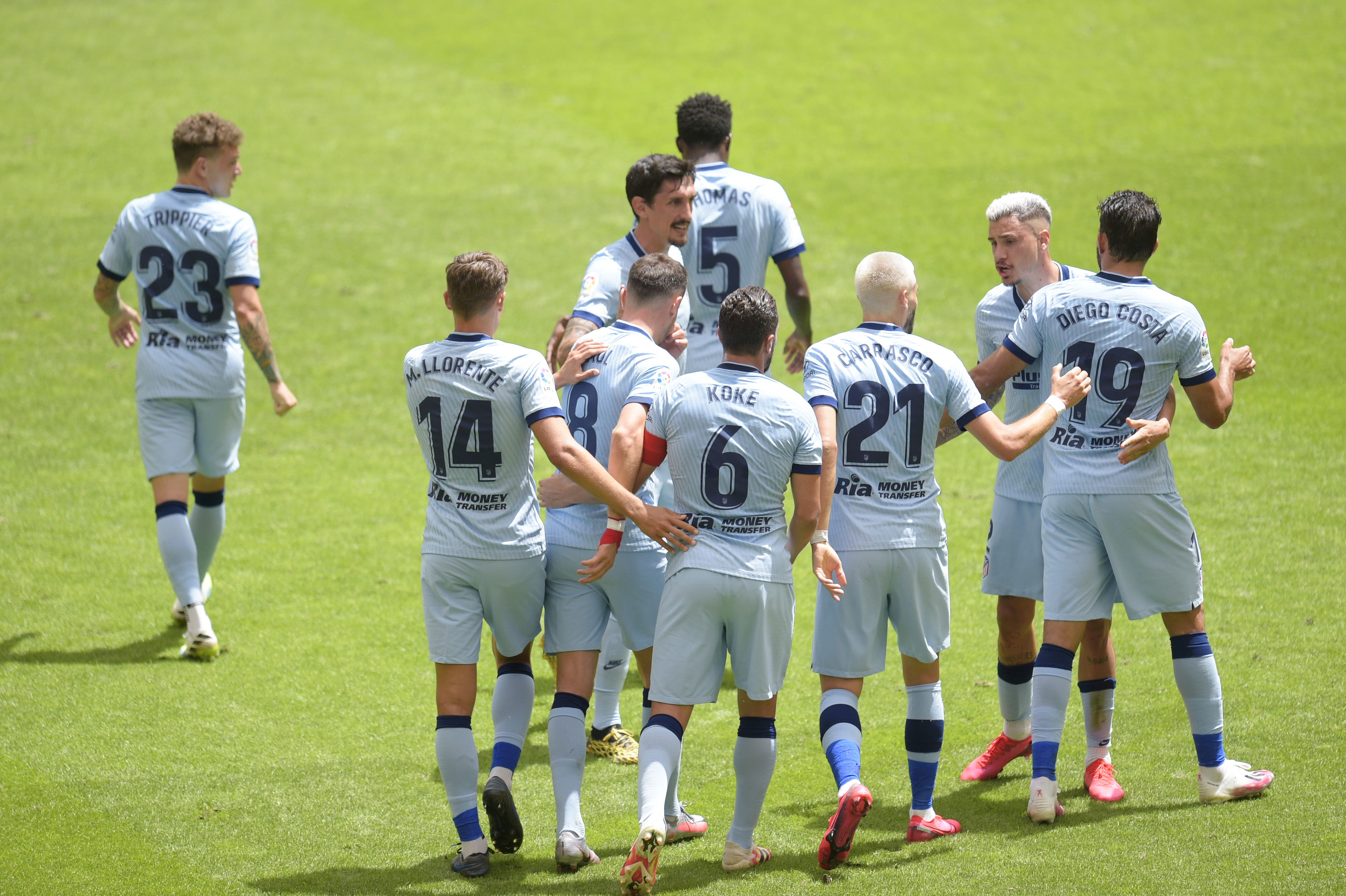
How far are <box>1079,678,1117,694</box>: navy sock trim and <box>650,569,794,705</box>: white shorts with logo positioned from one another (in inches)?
62.8

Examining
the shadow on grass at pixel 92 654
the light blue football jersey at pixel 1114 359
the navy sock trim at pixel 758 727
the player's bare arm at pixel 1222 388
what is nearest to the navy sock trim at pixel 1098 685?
the light blue football jersey at pixel 1114 359

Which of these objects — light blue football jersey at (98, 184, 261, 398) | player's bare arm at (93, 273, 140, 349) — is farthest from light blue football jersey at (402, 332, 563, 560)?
player's bare arm at (93, 273, 140, 349)

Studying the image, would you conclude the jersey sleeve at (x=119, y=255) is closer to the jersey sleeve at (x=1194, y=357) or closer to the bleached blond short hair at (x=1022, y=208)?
the bleached blond short hair at (x=1022, y=208)

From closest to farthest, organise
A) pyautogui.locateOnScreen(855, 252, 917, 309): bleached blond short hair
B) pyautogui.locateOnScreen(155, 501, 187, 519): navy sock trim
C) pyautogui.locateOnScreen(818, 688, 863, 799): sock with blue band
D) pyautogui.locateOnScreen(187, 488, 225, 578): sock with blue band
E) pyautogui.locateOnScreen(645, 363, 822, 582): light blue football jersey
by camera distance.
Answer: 1. pyautogui.locateOnScreen(645, 363, 822, 582): light blue football jersey
2. pyautogui.locateOnScreen(818, 688, 863, 799): sock with blue band
3. pyautogui.locateOnScreen(855, 252, 917, 309): bleached blond short hair
4. pyautogui.locateOnScreen(155, 501, 187, 519): navy sock trim
5. pyautogui.locateOnScreen(187, 488, 225, 578): sock with blue band

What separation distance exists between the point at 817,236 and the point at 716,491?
9523mm

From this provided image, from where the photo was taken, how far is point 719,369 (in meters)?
4.34

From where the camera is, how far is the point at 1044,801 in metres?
4.73

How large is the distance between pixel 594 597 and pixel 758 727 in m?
0.81

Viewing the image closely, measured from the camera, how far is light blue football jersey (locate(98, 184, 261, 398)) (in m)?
6.70

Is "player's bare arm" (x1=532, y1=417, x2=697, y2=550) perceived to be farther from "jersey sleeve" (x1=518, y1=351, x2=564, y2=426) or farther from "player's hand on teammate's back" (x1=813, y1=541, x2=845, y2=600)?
"player's hand on teammate's back" (x1=813, y1=541, x2=845, y2=600)

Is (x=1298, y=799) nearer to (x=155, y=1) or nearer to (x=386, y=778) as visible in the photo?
(x=386, y=778)

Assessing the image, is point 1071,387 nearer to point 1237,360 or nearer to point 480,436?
point 1237,360

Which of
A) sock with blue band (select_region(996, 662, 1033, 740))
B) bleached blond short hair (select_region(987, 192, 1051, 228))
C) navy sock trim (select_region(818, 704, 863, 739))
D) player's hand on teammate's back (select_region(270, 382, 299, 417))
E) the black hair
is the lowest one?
sock with blue band (select_region(996, 662, 1033, 740))

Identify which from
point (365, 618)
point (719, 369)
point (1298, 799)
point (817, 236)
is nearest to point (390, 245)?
point (817, 236)
